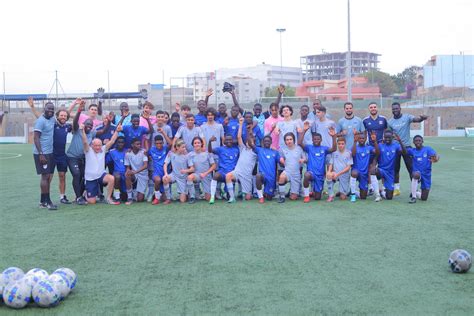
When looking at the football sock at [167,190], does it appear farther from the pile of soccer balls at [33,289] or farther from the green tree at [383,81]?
the green tree at [383,81]

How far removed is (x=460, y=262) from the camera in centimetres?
528

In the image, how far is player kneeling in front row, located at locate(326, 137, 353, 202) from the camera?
10.2 m

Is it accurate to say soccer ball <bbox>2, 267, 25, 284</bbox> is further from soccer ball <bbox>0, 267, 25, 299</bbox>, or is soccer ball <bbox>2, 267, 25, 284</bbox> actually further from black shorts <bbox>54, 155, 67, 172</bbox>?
black shorts <bbox>54, 155, 67, 172</bbox>

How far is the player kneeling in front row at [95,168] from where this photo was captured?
1018 cm

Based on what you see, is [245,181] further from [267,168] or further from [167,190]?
[167,190]

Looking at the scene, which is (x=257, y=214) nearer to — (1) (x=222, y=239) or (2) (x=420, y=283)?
(1) (x=222, y=239)

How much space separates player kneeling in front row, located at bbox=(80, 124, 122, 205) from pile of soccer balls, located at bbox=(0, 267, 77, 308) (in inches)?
217

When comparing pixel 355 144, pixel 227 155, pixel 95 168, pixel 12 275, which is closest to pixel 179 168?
pixel 227 155

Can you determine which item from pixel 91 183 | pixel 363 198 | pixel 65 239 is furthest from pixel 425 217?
pixel 91 183

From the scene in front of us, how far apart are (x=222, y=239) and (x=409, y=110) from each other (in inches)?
1399

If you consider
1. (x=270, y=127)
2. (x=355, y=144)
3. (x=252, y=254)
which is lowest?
(x=252, y=254)

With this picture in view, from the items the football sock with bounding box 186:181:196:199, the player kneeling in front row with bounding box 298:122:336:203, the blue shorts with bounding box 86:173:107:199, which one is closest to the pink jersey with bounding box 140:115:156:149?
the blue shorts with bounding box 86:173:107:199

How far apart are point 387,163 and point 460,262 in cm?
510

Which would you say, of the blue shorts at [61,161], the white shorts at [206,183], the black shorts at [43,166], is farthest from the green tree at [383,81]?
the black shorts at [43,166]
